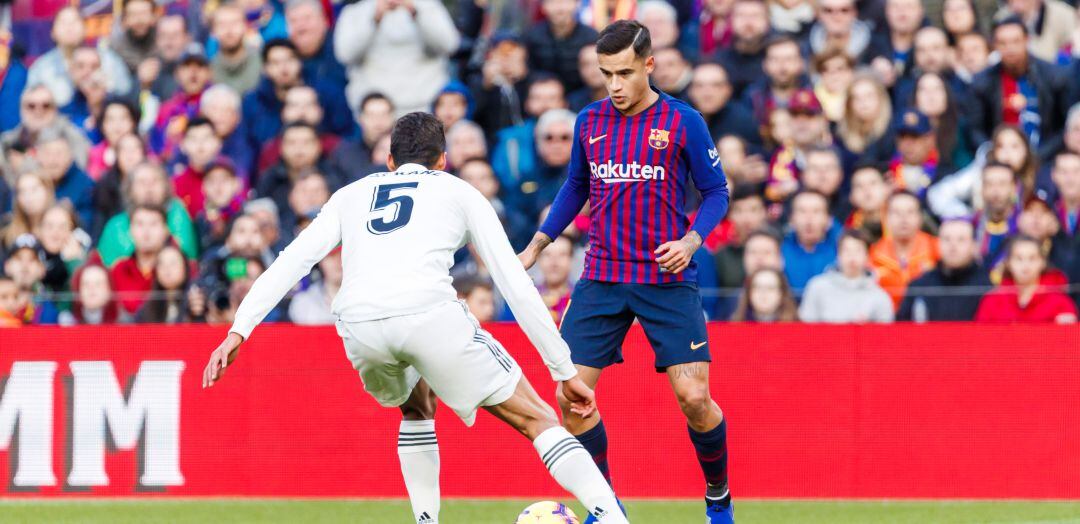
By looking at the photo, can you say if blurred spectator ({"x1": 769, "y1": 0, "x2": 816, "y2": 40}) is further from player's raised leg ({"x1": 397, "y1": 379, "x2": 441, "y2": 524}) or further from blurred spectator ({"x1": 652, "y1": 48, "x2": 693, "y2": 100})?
player's raised leg ({"x1": 397, "y1": 379, "x2": 441, "y2": 524})

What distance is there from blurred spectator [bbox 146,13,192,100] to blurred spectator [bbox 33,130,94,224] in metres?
1.06

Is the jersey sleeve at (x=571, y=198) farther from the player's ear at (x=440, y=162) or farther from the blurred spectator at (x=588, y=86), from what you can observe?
the blurred spectator at (x=588, y=86)

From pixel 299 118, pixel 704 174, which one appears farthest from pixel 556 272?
pixel 704 174

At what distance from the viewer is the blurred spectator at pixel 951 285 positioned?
10.8m

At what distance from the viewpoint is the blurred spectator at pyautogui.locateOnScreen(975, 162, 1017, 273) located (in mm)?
11391

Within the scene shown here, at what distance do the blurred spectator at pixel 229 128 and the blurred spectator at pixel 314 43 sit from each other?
27.2 inches

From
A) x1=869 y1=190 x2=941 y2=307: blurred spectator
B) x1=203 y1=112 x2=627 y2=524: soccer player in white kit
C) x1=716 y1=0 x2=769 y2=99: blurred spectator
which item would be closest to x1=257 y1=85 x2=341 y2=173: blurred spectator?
x1=716 y1=0 x2=769 y2=99: blurred spectator

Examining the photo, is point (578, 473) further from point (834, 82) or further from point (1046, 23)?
point (1046, 23)

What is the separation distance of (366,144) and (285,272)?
6143 millimetres

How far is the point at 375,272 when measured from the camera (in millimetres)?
6973

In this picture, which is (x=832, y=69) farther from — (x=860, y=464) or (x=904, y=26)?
(x=860, y=464)

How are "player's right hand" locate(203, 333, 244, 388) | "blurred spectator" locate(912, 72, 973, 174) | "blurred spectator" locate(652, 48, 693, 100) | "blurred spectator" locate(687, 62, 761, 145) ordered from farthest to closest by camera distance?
"blurred spectator" locate(652, 48, 693, 100)
"blurred spectator" locate(687, 62, 761, 145)
"blurred spectator" locate(912, 72, 973, 174)
"player's right hand" locate(203, 333, 244, 388)

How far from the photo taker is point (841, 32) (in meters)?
12.9

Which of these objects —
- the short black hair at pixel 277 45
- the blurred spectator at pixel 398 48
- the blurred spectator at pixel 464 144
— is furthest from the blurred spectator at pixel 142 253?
the blurred spectator at pixel 464 144
